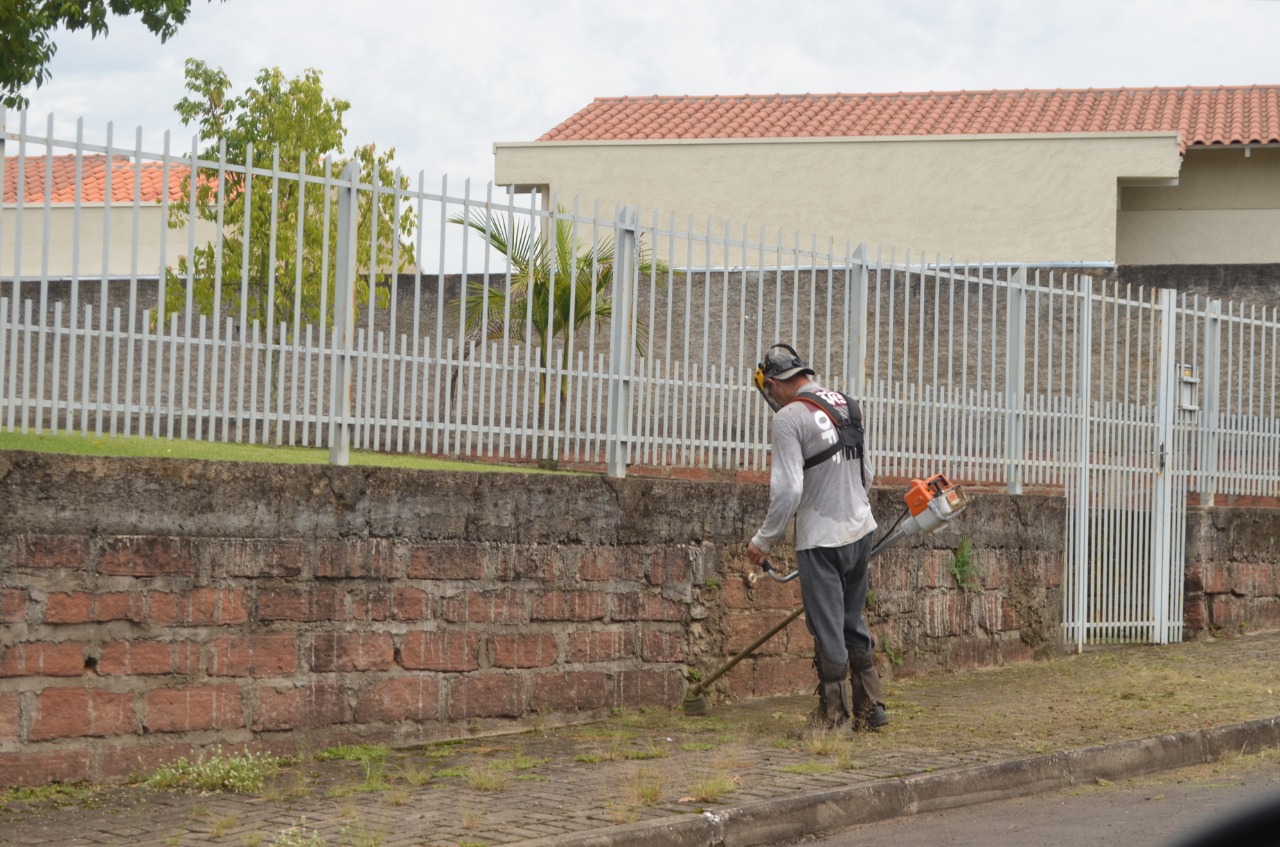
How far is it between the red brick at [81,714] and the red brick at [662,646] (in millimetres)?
2744

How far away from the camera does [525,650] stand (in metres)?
7.82

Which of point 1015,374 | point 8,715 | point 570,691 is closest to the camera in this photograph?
point 8,715

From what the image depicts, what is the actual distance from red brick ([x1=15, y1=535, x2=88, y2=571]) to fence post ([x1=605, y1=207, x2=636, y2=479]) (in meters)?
2.90

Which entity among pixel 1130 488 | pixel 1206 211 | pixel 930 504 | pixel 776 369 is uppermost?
pixel 1206 211

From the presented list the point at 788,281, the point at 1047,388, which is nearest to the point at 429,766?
the point at 788,281

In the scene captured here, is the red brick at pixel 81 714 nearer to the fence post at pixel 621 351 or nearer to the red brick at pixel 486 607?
the red brick at pixel 486 607

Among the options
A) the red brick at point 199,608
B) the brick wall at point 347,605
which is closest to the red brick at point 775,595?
the brick wall at point 347,605

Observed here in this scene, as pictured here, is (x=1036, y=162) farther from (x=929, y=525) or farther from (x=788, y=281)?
(x=929, y=525)

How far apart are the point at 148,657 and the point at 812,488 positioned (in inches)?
122

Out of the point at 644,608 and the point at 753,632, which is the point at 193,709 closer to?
the point at 644,608

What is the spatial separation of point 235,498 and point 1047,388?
5.95 metres

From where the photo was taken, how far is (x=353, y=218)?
759 cm

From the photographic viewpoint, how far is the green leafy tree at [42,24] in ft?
45.2

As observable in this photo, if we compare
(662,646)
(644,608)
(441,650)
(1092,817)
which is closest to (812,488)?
(644,608)
